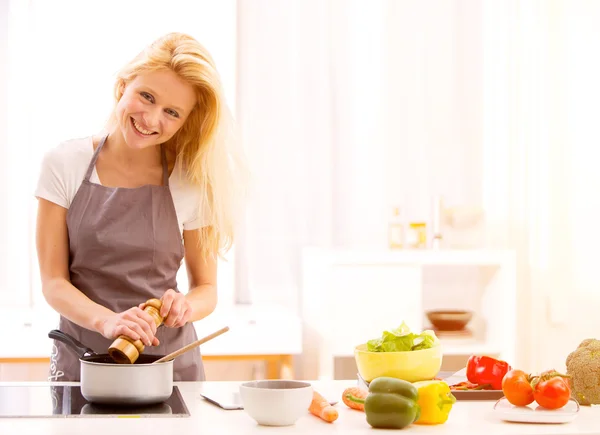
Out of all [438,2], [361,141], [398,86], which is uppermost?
[438,2]

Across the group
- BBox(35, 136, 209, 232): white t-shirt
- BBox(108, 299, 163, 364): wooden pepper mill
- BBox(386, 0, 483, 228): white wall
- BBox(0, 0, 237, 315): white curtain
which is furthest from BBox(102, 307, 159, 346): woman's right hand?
BBox(386, 0, 483, 228): white wall

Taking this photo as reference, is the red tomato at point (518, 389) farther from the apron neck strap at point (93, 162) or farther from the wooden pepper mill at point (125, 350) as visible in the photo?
the apron neck strap at point (93, 162)

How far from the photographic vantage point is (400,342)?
6.28 ft

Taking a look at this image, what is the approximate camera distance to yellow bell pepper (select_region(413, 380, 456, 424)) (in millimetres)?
1711

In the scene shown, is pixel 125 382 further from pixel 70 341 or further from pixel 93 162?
pixel 93 162

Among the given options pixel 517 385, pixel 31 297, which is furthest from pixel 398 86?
pixel 517 385

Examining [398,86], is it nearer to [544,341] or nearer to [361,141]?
[361,141]

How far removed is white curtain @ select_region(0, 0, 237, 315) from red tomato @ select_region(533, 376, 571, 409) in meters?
2.80

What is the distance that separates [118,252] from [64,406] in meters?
0.68

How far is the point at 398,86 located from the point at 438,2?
0.51 meters

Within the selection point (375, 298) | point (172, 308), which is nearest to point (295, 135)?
point (375, 298)

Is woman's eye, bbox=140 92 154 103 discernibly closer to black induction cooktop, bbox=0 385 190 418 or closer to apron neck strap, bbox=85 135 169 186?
apron neck strap, bbox=85 135 169 186

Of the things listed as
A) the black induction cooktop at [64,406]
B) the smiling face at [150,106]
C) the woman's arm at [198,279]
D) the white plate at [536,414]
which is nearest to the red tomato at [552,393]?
the white plate at [536,414]

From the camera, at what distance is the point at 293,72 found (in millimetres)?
4539
